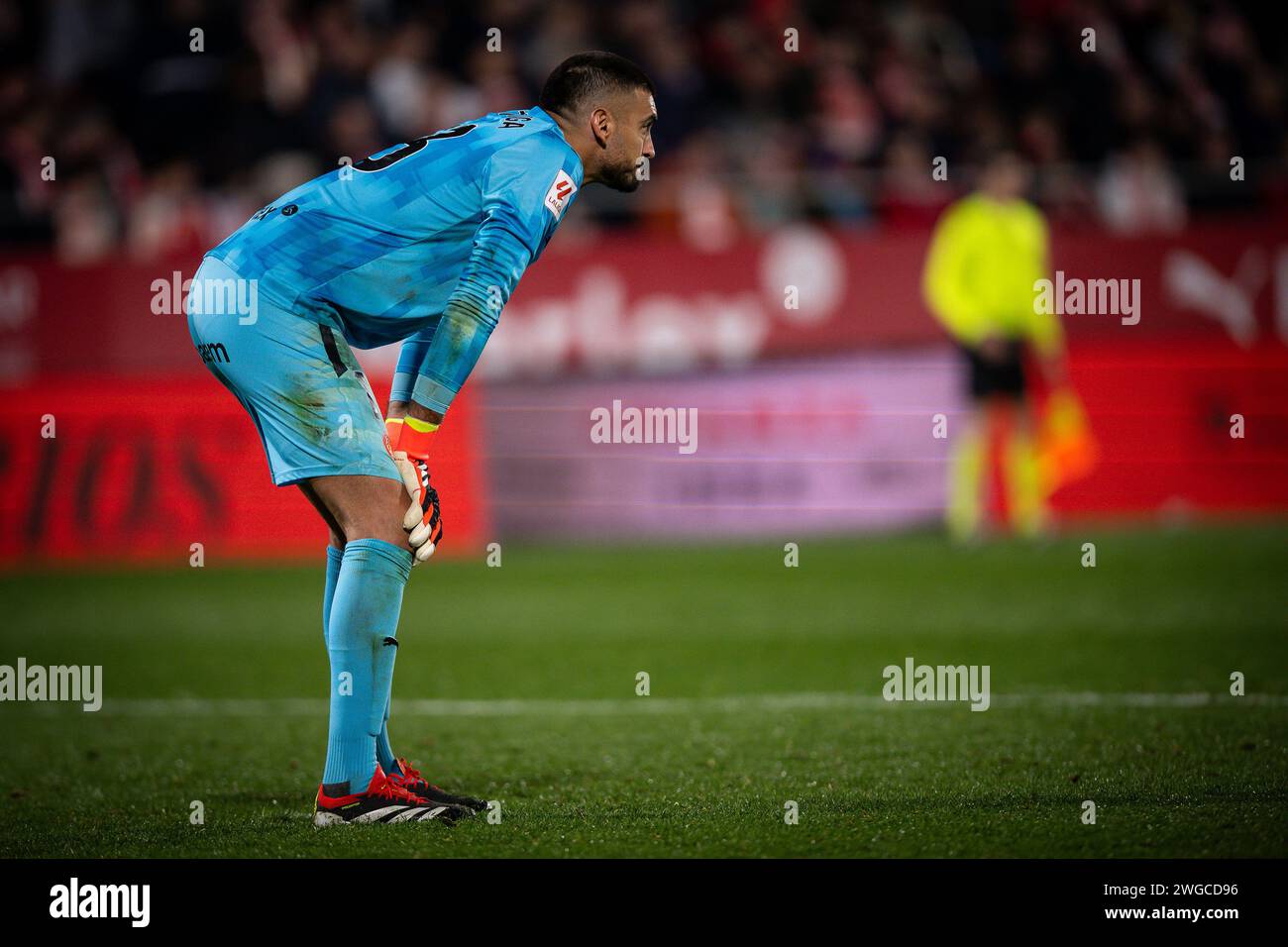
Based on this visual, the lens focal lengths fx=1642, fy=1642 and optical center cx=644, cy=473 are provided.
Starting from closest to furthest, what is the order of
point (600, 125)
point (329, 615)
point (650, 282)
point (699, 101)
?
point (329, 615) < point (600, 125) < point (650, 282) < point (699, 101)

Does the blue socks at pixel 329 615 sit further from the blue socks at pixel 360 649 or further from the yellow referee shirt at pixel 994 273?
the yellow referee shirt at pixel 994 273

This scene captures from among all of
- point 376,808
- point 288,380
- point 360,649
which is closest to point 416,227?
point 288,380

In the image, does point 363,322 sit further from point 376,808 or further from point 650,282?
point 650,282

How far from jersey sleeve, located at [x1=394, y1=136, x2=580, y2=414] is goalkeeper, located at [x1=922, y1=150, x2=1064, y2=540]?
8.43 m

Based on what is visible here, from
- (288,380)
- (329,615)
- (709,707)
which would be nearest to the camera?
(288,380)

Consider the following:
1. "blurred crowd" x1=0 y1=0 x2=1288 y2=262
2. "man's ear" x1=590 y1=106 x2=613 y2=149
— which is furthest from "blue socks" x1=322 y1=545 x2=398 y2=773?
"blurred crowd" x1=0 y1=0 x2=1288 y2=262

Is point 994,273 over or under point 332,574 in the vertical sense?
over

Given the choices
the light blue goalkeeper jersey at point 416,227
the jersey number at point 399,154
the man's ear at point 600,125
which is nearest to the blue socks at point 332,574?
the light blue goalkeeper jersey at point 416,227

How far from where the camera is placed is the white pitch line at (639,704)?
683 cm

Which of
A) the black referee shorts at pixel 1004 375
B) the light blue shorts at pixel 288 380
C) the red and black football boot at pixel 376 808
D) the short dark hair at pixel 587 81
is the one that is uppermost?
the black referee shorts at pixel 1004 375

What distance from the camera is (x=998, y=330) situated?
12773 millimetres

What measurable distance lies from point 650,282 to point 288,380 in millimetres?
9207

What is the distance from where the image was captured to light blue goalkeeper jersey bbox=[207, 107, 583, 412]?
466cm

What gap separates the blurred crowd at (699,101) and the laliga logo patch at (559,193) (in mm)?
9058
